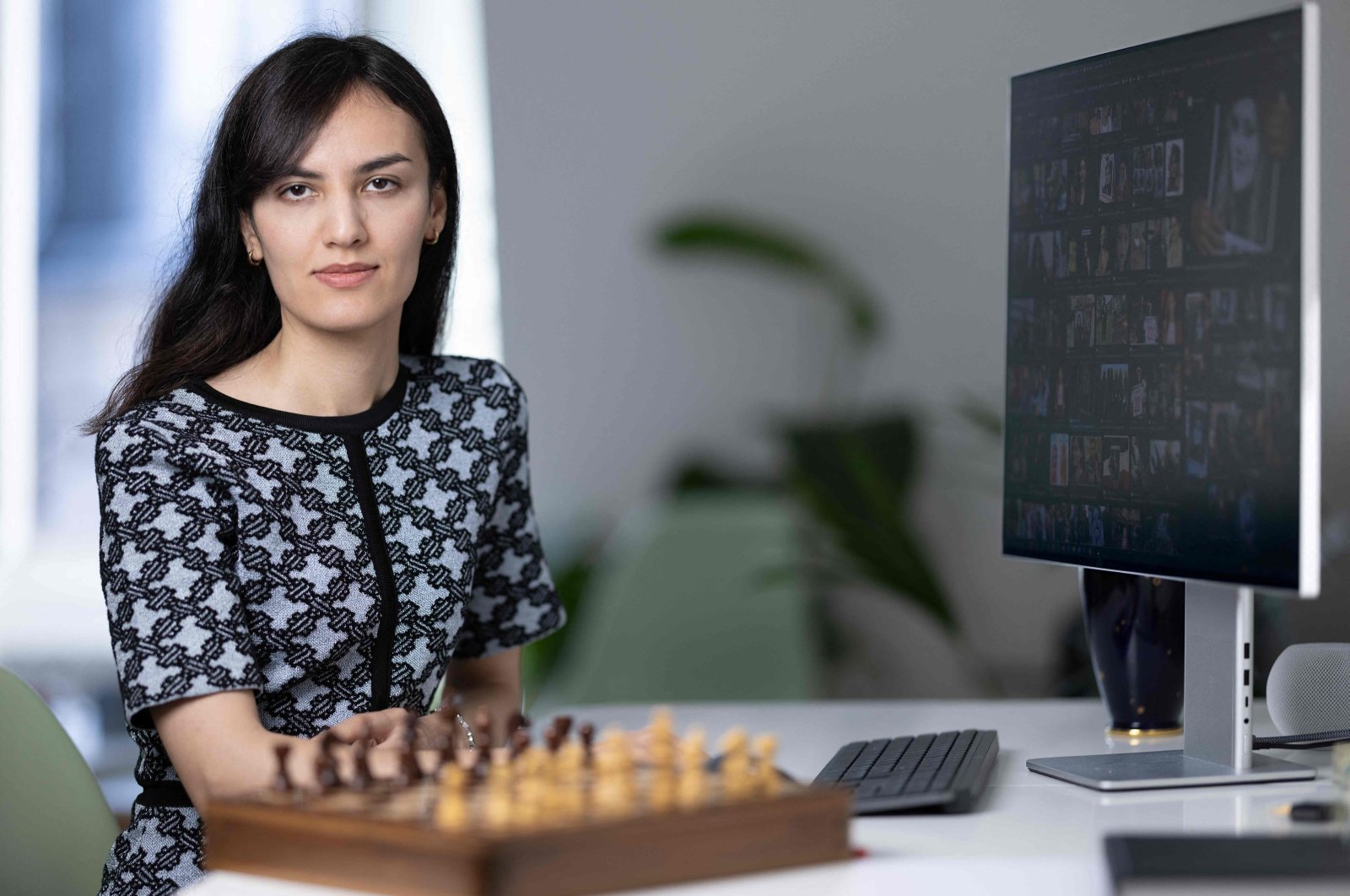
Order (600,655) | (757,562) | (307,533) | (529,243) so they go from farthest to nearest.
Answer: (529,243) < (757,562) < (600,655) < (307,533)

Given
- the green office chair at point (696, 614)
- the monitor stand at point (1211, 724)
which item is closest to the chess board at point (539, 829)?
the monitor stand at point (1211, 724)

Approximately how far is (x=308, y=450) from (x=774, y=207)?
80.1 inches

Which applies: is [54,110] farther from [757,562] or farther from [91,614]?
[757,562]

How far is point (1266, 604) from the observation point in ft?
9.20

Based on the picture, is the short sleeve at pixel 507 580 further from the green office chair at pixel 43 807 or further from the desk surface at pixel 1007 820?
the green office chair at pixel 43 807

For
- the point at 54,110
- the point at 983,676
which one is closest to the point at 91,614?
the point at 54,110

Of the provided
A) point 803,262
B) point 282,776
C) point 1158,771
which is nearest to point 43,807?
point 282,776

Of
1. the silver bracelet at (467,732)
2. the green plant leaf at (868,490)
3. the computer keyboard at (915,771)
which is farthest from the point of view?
the green plant leaf at (868,490)

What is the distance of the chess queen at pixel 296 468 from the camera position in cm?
121

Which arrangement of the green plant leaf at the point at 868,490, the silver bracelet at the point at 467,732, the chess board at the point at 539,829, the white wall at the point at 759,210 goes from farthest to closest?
the white wall at the point at 759,210 < the green plant leaf at the point at 868,490 < the silver bracelet at the point at 467,732 < the chess board at the point at 539,829

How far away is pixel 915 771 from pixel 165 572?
65 centimetres

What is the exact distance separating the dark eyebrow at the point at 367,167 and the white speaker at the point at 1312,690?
99 centimetres

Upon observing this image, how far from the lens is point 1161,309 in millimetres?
1184

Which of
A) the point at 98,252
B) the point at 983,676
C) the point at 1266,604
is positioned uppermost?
the point at 98,252
